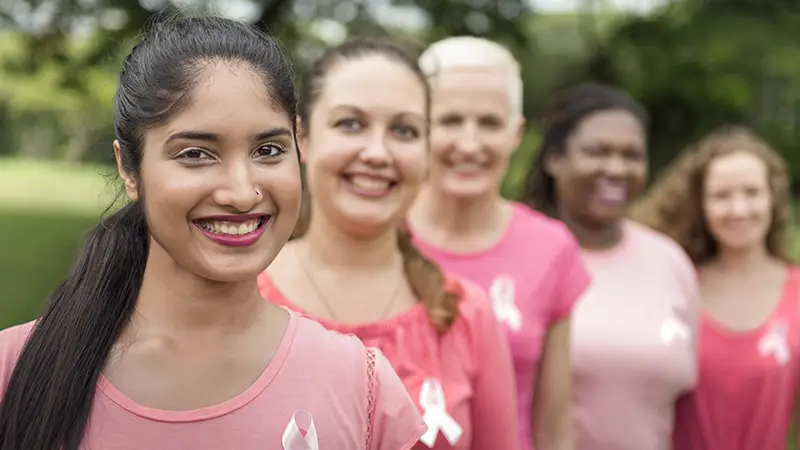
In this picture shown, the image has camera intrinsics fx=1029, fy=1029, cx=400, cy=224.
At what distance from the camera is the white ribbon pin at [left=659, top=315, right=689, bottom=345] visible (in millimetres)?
3883

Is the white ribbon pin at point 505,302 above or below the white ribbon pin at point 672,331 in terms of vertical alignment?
above

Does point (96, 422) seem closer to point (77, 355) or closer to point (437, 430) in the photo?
point (77, 355)

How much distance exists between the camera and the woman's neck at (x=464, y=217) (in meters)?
3.38

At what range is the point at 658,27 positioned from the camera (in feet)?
41.4

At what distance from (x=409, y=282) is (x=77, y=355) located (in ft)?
3.36

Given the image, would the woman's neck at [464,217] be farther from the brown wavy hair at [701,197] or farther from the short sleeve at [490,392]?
the brown wavy hair at [701,197]

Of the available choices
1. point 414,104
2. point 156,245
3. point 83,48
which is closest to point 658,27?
point 83,48

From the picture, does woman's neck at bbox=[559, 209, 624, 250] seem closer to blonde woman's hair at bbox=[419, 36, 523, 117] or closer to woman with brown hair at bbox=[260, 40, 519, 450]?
blonde woman's hair at bbox=[419, 36, 523, 117]

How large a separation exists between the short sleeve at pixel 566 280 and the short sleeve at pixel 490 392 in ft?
2.11

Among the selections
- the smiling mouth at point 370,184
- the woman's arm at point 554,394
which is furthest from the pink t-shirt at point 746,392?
the smiling mouth at point 370,184

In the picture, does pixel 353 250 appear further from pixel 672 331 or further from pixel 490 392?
pixel 672 331

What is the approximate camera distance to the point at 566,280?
3287 mm

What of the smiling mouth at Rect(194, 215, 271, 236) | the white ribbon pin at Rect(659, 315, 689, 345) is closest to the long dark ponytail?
the smiling mouth at Rect(194, 215, 271, 236)

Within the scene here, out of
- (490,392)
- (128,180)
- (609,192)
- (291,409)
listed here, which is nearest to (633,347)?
(609,192)
